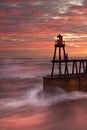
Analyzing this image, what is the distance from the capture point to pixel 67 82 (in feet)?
103

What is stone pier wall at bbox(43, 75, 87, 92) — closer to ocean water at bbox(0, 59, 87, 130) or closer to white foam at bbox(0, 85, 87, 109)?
ocean water at bbox(0, 59, 87, 130)

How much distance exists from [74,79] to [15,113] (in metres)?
10.9

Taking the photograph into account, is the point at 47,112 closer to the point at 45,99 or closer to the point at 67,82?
the point at 45,99

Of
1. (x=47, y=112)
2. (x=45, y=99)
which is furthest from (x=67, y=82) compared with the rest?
(x=47, y=112)

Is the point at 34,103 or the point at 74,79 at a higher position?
the point at 74,79

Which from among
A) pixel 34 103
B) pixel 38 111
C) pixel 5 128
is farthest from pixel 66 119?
pixel 34 103

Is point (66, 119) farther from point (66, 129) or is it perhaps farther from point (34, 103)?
point (34, 103)

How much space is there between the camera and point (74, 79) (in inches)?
1267

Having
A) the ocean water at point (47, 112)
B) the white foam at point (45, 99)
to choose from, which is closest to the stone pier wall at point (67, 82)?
the ocean water at point (47, 112)

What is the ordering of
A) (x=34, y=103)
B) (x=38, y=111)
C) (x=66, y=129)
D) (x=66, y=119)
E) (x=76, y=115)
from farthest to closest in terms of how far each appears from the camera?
(x=34, y=103), (x=38, y=111), (x=76, y=115), (x=66, y=119), (x=66, y=129)

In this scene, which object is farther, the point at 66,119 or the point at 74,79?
the point at 74,79

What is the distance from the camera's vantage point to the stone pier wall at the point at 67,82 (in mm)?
30500

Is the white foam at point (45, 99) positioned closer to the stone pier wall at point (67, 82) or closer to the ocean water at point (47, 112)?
the ocean water at point (47, 112)

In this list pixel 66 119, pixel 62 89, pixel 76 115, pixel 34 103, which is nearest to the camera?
pixel 66 119
